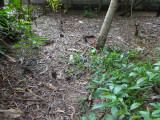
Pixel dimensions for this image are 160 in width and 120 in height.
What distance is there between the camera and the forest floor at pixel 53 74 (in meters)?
1.69

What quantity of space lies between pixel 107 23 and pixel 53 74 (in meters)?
1.58

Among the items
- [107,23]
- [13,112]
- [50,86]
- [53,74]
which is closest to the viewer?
[13,112]

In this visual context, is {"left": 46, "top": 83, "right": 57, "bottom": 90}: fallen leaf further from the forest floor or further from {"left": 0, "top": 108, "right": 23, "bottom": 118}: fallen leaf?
{"left": 0, "top": 108, "right": 23, "bottom": 118}: fallen leaf

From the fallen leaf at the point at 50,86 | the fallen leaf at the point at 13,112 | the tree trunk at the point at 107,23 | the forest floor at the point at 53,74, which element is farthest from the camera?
the tree trunk at the point at 107,23

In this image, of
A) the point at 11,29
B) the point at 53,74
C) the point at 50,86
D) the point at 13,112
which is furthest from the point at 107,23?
the point at 13,112

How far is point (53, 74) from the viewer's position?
2.18 m

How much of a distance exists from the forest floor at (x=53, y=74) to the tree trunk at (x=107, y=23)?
294 mm

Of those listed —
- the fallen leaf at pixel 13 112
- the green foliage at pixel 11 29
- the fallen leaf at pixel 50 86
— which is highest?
the green foliage at pixel 11 29

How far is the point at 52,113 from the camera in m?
1.65

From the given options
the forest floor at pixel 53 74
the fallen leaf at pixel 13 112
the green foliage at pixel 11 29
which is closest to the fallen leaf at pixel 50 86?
the forest floor at pixel 53 74

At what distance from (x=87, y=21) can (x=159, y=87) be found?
Answer: 3.74 meters

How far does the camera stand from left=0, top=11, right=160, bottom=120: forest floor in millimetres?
1694

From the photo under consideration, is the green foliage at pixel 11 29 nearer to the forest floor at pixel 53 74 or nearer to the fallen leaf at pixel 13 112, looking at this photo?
the forest floor at pixel 53 74

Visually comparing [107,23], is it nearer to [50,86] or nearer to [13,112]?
[50,86]
